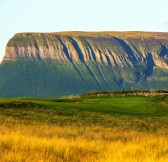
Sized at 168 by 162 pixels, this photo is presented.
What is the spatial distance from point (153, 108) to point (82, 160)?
34125 mm

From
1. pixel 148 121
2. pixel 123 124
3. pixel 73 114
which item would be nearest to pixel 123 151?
pixel 123 124

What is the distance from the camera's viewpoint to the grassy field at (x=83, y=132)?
627 inches

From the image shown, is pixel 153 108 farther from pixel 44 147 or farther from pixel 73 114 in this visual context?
pixel 44 147

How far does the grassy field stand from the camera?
627 inches

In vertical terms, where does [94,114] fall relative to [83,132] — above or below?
below

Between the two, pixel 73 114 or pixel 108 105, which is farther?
pixel 108 105

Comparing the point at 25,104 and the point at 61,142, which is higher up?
the point at 61,142

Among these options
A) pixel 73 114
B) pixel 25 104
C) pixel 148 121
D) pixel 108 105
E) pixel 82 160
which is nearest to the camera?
pixel 82 160

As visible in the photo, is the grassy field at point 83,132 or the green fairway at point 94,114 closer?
the grassy field at point 83,132

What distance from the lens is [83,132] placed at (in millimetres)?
27297

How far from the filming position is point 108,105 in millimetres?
48938

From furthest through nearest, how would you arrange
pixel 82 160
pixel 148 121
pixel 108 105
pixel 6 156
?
pixel 108 105 → pixel 148 121 → pixel 82 160 → pixel 6 156

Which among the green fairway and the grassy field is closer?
the grassy field

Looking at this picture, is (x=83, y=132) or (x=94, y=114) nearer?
(x=83, y=132)
